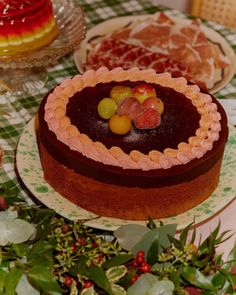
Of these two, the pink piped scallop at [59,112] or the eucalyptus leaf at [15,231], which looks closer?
the eucalyptus leaf at [15,231]

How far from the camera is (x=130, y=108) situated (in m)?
1.36

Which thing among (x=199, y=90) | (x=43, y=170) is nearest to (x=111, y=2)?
(x=199, y=90)

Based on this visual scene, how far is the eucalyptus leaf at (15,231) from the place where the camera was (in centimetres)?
109

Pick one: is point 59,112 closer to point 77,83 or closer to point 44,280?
point 77,83

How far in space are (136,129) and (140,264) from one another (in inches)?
15.0

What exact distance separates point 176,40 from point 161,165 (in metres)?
0.81

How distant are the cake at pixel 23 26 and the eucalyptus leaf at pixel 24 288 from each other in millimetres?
802

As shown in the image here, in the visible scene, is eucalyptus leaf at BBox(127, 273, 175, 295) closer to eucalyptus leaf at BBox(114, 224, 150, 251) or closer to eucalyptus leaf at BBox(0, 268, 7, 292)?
eucalyptus leaf at BBox(114, 224, 150, 251)

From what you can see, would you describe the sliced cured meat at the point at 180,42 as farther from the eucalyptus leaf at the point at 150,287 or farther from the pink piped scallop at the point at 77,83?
the eucalyptus leaf at the point at 150,287

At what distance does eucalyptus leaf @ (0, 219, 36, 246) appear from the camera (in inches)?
42.9

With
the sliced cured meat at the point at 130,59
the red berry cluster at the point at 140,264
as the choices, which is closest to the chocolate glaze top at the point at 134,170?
the red berry cluster at the point at 140,264

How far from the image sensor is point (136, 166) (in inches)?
50.0

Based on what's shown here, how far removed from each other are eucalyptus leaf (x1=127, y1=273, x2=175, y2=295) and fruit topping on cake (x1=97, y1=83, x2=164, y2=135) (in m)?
0.41

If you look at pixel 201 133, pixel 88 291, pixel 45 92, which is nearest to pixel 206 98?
pixel 201 133
